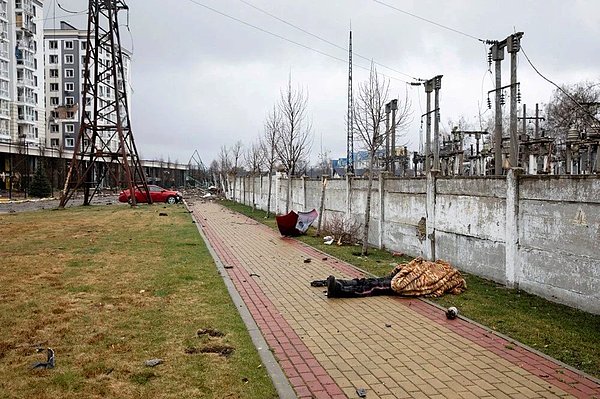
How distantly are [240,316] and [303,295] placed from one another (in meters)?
1.80

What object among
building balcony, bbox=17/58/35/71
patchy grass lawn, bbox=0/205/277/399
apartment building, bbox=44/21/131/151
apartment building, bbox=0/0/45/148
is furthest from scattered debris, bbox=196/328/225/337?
apartment building, bbox=44/21/131/151

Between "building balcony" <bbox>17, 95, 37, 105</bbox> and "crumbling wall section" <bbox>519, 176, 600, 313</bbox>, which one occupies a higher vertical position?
"building balcony" <bbox>17, 95, 37, 105</bbox>

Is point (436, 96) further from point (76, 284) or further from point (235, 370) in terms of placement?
point (235, 370)

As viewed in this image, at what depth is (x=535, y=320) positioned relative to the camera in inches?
272

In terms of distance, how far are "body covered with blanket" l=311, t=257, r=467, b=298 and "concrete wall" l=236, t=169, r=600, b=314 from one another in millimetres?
924

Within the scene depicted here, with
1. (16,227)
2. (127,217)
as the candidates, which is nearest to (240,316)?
(16,227)

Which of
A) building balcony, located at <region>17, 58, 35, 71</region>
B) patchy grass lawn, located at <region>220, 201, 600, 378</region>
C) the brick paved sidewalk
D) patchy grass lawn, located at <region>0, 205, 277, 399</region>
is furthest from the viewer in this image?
building balcony, located at <region>17, 58, 35, 71</region>

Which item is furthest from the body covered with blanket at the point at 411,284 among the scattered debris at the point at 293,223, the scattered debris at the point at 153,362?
the scattered debris at the point at 293,223

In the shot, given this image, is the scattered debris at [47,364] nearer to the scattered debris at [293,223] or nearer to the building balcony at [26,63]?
the scattered debris at [293,223]

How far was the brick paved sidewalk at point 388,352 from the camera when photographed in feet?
15.7

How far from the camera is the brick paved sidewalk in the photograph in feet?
15.7

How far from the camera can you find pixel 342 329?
6.70 meters

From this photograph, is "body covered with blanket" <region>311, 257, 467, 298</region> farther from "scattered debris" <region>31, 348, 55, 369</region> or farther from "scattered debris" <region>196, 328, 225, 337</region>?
"scattered debris" <region>31, 348, 55, 369</region>

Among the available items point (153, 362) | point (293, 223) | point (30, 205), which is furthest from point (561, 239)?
point (30, 205)
